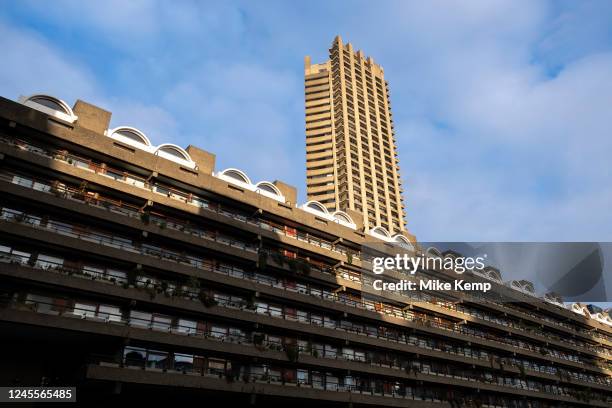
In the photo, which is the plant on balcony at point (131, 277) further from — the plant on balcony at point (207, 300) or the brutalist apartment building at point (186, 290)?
the plant on balcony at point (207, 300)

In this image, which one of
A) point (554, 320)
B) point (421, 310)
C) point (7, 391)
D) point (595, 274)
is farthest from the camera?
point (554, 320)

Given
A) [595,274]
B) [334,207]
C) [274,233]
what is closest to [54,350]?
[274,233]

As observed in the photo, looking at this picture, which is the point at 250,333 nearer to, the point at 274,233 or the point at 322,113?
the point at 274,233

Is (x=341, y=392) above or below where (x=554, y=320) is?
below

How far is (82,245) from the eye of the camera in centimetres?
2875

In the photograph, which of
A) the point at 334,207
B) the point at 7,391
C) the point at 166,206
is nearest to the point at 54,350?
the point at 7,391

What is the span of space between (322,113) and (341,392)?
73600mm

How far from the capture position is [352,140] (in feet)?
317

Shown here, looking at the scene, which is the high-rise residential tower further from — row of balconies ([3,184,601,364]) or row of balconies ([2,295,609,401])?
row of balconies ([3,184,601,364])

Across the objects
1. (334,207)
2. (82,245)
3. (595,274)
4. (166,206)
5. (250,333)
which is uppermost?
(334,207)

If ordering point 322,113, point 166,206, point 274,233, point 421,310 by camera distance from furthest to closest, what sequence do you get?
point 322,113, point 421,310, point 274,233, point 166,206

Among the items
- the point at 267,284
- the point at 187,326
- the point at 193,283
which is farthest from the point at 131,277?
the point at 267,284

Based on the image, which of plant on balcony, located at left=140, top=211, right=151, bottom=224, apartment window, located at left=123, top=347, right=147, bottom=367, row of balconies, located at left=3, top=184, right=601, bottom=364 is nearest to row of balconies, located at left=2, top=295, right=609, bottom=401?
apartment window, located at left=123, top=347, right=147, bottom=367

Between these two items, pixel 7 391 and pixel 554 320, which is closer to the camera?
pixel 7 391
